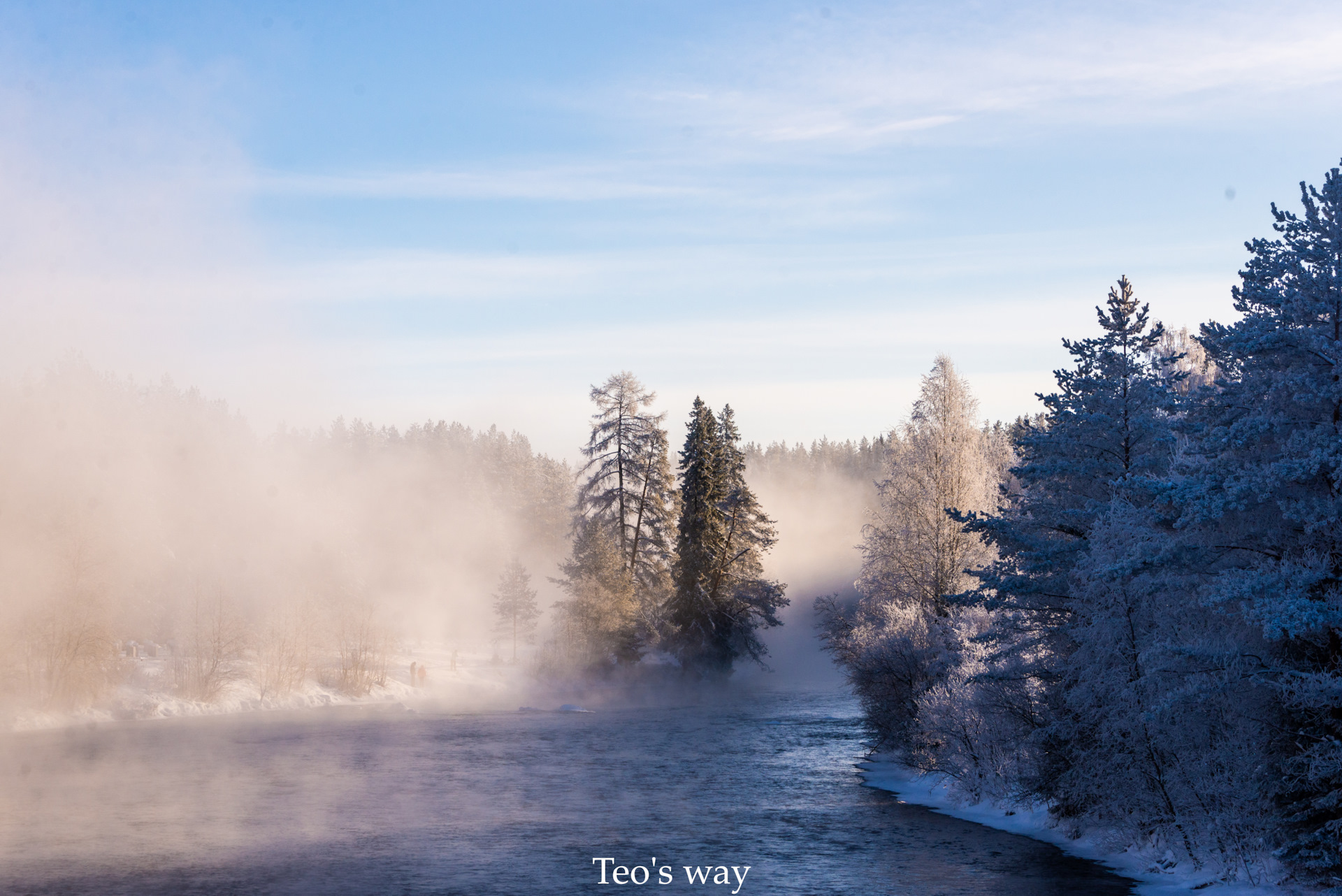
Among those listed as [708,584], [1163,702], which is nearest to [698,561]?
[708,584]

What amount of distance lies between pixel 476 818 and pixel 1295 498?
66.3 ft

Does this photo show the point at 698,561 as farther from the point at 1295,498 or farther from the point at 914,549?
the point at 1295,498

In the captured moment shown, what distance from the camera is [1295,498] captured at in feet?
58.6

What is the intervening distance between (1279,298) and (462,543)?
12189 centimetres

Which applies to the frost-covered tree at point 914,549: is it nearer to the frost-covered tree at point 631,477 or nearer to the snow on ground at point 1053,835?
the snow on ground at point 1053,835

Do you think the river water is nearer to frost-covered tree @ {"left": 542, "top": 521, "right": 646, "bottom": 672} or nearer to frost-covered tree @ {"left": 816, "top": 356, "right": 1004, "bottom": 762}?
frost-covered tree @ {"left": 816, "top": 356, "right": 1004, "bottom": 762}

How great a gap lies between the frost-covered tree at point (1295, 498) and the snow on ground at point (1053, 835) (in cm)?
255

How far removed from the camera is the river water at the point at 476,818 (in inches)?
848

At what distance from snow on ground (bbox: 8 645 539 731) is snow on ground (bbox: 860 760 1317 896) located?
33870 mm

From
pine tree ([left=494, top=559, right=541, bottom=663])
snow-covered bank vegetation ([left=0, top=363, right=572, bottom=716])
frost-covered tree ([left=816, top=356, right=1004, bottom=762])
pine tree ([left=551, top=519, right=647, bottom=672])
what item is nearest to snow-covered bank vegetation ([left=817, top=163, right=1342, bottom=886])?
frost-covered tree ([left=816, top=356, right=1004, bottom=762])

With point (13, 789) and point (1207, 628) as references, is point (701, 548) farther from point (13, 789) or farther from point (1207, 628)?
point (1207, 628)

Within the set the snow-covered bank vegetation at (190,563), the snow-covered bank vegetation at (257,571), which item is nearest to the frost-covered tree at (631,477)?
the snow-covered bank vegetation at (257,571)

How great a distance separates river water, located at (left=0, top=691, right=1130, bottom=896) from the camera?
21.5m

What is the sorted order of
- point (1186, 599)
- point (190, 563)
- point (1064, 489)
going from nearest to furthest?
point (1186, 599), point (1064, 489), point (190, 563)
